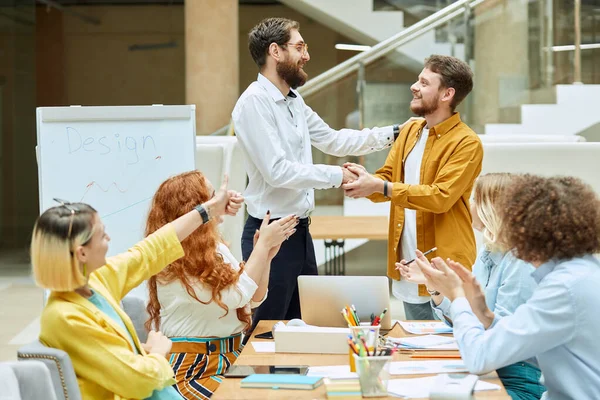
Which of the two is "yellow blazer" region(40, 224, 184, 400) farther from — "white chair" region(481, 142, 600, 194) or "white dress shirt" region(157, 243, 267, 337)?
"white chair" region(481, 142, 600, 194)

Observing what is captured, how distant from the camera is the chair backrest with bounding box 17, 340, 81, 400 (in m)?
1.92

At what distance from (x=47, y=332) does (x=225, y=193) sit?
853 millimetres

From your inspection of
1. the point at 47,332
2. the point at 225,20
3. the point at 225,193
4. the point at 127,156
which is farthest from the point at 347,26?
the point at 47,332

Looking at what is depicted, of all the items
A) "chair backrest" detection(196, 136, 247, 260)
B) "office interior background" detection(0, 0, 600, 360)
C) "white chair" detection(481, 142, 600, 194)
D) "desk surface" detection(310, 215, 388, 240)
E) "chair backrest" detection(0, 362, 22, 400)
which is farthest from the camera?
"office interior background" detection(0, 0, 600, 360)

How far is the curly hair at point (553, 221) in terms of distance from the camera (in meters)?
2.03

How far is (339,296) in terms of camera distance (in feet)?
8.73

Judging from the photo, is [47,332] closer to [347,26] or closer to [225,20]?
[225,20]

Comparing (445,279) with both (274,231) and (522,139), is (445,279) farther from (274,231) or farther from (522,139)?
(522,139)

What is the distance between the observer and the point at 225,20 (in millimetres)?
8031

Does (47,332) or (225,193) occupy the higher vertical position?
(225,193)

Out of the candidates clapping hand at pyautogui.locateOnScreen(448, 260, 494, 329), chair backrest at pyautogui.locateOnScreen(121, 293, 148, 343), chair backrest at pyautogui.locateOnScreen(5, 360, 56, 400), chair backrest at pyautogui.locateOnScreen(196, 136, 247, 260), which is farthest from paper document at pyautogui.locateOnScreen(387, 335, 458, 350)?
chair backrest at pyautogui.locateOnScreen(196, 136, 247, 260)

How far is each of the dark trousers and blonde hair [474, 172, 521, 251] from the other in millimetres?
907

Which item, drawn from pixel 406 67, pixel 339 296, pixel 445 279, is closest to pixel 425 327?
pixel 339 296

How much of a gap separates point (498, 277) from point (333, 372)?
0.79 meters
